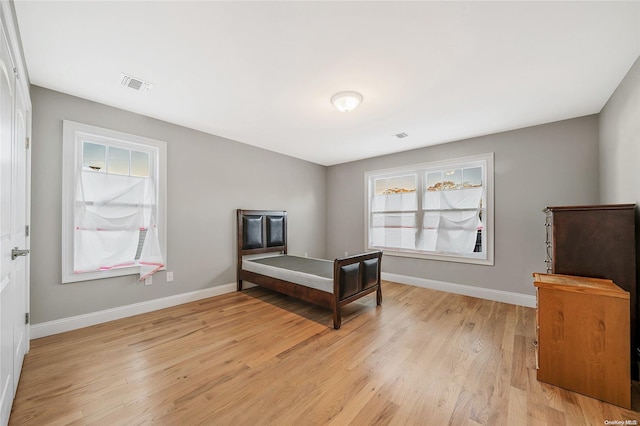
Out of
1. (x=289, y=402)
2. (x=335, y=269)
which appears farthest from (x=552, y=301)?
(x=289, y=402)

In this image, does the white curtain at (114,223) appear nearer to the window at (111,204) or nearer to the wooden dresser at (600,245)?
the window at (111,204)

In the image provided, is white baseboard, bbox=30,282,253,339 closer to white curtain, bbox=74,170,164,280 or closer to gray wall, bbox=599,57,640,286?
white curtain, bbox=74,170,164,280

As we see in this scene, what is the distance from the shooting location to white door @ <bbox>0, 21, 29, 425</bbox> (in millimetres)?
1302

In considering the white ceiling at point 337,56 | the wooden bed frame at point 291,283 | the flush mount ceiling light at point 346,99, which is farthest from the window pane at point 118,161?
the flush mount ceiling light at point 346,99

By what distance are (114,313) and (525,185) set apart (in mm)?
5507

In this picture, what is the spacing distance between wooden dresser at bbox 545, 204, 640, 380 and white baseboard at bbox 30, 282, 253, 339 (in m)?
4.14

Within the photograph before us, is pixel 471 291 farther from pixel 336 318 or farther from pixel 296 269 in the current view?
pixel 296 269

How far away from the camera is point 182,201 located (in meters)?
3.51

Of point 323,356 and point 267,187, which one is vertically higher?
point 267,187

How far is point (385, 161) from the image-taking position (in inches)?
193

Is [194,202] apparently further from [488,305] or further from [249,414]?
[488,305]

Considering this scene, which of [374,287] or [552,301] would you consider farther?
Answer: [374,287]

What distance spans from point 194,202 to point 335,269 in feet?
7.61

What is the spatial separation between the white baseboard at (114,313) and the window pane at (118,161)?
163 cm
